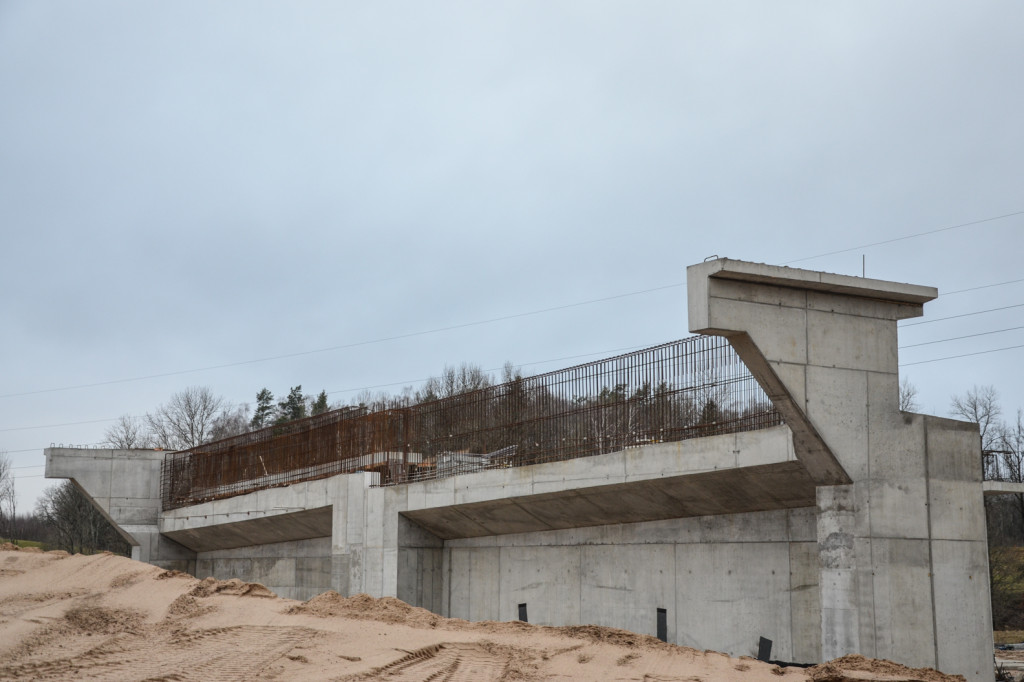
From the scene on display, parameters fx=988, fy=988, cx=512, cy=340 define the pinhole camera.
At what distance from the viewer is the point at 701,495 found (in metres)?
15.8

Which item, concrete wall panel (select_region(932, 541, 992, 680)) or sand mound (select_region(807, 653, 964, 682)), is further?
concrete wall panel (select_region(932, 541, 992, 680))

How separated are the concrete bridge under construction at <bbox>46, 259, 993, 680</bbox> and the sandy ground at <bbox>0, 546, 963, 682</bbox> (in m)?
1.97

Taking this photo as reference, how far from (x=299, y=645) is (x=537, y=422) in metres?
8.37

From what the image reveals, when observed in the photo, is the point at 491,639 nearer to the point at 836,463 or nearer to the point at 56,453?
the point at 836,463

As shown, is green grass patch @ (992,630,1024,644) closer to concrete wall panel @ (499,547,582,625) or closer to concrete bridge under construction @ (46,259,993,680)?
concrete wall panel @ (499,547,582,625)

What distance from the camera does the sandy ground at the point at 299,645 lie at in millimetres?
10672

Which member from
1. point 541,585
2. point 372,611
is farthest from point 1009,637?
point 372,611

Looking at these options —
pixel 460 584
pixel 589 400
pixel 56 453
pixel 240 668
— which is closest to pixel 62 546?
pixel 56 453

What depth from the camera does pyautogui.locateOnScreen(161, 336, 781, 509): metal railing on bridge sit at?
15.6 meters

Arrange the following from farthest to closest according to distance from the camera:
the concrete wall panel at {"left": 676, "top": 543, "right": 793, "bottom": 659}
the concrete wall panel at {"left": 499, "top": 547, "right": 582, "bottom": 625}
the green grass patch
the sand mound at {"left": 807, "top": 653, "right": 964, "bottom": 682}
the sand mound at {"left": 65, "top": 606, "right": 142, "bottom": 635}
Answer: the green grass patch
the concrete wall panel at {"left": 499, "top": 547, "right": 582, "bottom": 625}
the concrete wall panel at {"left": 676, "top": 543, "right": 793, "bottom": 659}
the sand mound at {"left": 65, "top": 606, "right": 142, "bottom": 635}
the sand mound at {"left": 807, "top": 653, "right": 964, "bottom": 682}

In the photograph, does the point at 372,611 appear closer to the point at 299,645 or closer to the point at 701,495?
the point at 299,645

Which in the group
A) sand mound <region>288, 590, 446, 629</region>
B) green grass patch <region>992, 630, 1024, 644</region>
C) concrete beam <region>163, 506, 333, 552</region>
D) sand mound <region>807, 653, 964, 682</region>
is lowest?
green grass patch <region>992, 630, 1024, 644</region>

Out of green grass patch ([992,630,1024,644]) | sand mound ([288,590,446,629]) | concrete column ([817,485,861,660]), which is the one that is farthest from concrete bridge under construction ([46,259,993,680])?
green grass patch ([992,630,1024,644])

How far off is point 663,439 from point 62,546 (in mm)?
48132
